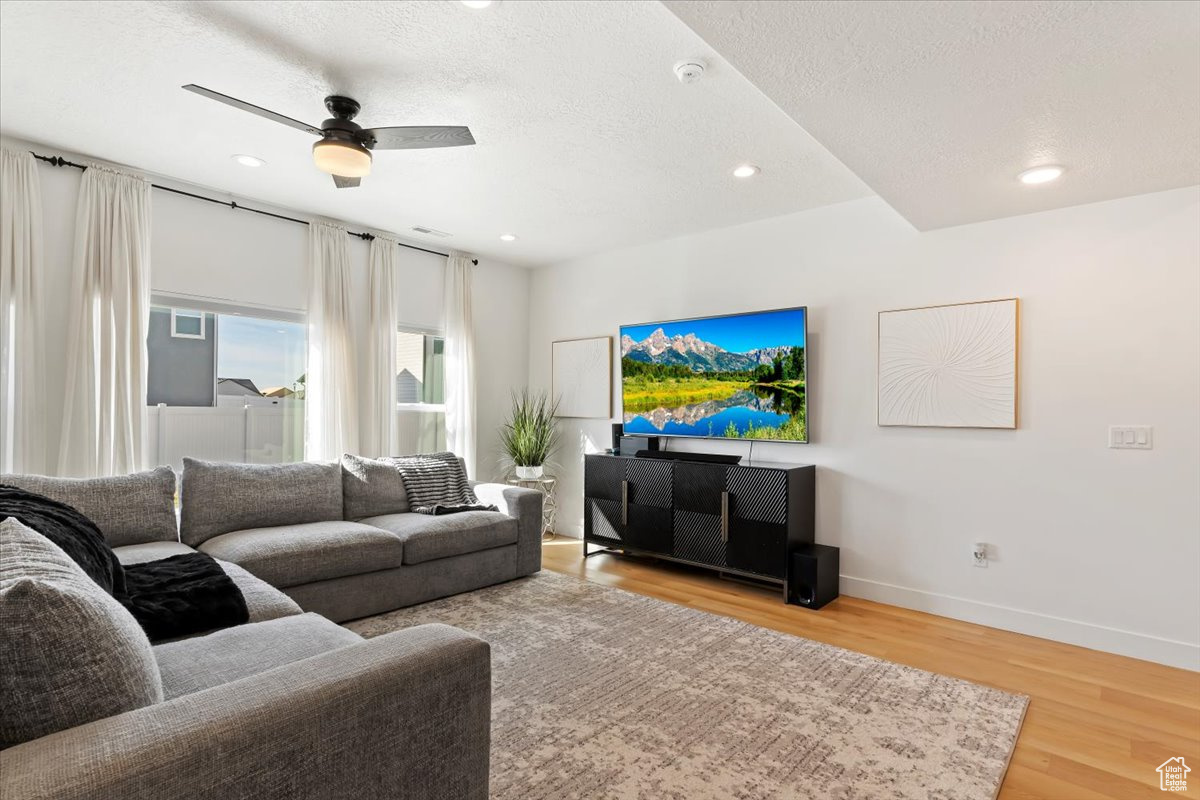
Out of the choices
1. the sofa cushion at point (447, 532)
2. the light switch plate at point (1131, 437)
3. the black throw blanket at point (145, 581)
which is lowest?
the sofa cushion at point (447, 532)

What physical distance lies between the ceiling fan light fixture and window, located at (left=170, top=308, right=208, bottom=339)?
80.1 inches

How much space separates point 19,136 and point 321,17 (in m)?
2.35

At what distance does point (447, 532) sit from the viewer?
3.70 m

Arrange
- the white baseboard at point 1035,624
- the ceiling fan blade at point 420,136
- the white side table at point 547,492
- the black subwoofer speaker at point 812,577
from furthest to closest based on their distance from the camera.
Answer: the white side table at point 547,492, the black subwoofer speaker at point 812,577, the white baseboard at point 1035,624, the ceiling fan blade at point 420,136

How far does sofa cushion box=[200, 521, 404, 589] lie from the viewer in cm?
297

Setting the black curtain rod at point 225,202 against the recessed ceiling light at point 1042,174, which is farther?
the black curtain rod at point 225,202

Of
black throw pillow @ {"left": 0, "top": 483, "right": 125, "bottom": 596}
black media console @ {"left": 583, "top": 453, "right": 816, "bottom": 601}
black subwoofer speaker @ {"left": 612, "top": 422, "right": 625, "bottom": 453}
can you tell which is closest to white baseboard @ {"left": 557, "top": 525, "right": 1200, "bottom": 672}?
black media console @ {"left": 583, "top": 453, "right": 816, "bottom": 601}

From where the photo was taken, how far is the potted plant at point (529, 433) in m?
5.39

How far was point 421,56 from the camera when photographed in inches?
94.2

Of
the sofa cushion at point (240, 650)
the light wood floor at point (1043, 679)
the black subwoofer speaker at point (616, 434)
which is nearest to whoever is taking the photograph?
the sofa cushion at point (240, 650)

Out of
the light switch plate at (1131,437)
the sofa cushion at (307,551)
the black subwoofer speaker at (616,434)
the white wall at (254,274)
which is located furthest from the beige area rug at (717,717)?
the white wall at (254,274)

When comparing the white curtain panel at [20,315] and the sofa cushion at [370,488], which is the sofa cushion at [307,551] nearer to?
the sofa cushion at [370,488]

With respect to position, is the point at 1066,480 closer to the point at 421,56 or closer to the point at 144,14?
the point at 421,56

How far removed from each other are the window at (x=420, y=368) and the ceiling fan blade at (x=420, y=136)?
2518mm
